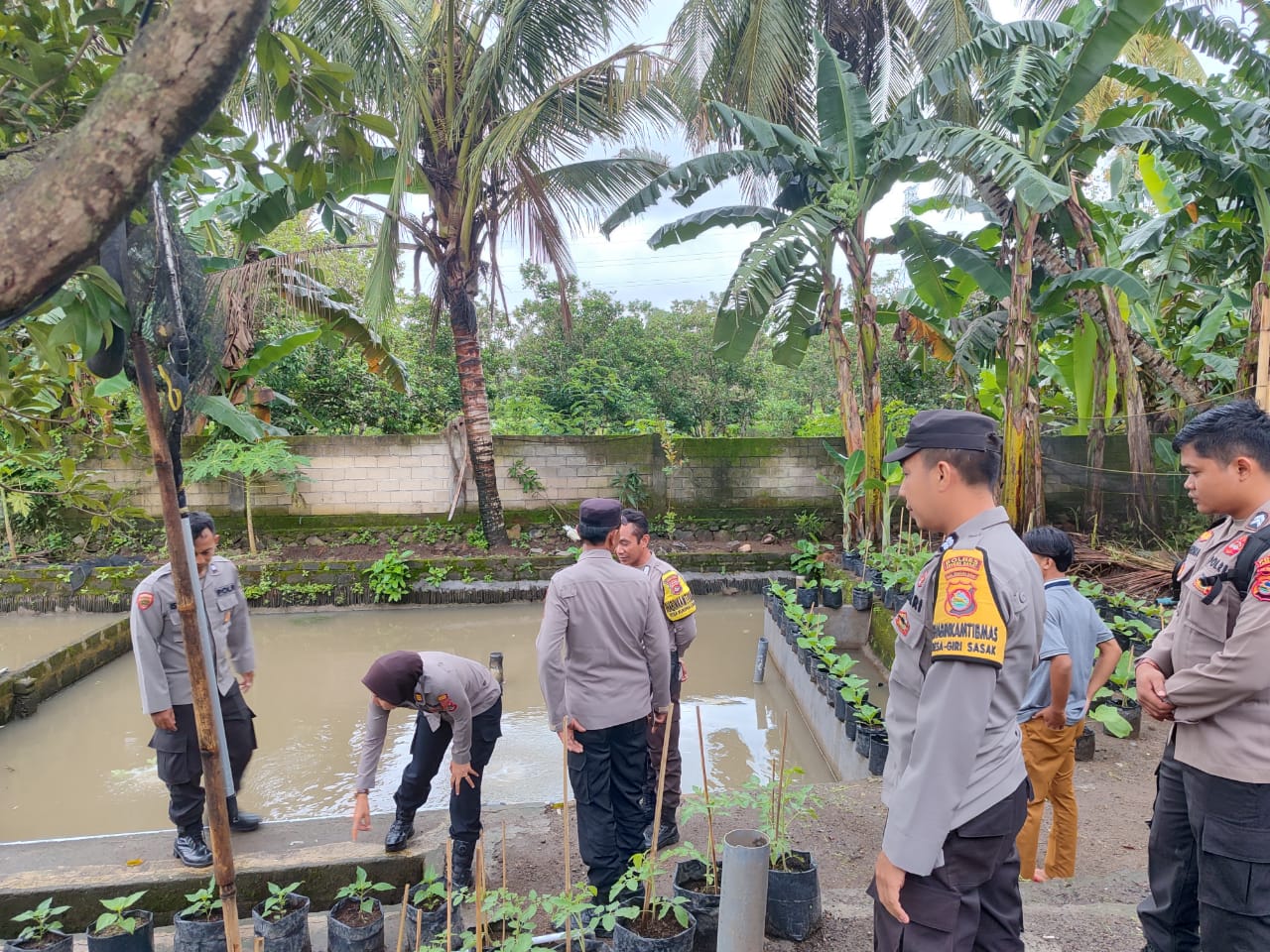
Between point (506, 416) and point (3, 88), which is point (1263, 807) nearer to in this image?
point (3, 88)

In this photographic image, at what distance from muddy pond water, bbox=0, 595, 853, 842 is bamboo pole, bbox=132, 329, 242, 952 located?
2864 mm

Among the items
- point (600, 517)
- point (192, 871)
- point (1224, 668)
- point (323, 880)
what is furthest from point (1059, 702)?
point (192, 871)

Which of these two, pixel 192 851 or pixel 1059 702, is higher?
pixel 1059 702

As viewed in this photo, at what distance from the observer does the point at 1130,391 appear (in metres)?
8.79

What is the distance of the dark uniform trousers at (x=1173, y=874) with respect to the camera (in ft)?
7.29

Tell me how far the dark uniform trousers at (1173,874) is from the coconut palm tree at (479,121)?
7.52 m

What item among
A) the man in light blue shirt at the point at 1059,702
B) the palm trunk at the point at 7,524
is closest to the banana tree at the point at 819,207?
the man in light blue shirt at the point at 1059,702

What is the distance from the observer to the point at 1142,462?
8617mm

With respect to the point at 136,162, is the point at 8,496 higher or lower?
lower

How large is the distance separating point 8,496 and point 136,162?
11326mm

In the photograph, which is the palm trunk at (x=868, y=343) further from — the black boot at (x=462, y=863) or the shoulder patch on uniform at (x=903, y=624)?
the shoulder patch on uniform at (x=903, y=624)

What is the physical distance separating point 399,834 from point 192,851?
918 mm

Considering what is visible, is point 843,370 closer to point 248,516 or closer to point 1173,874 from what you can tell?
point 1173,874

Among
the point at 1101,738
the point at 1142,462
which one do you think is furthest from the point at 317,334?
the point at 1142,462
